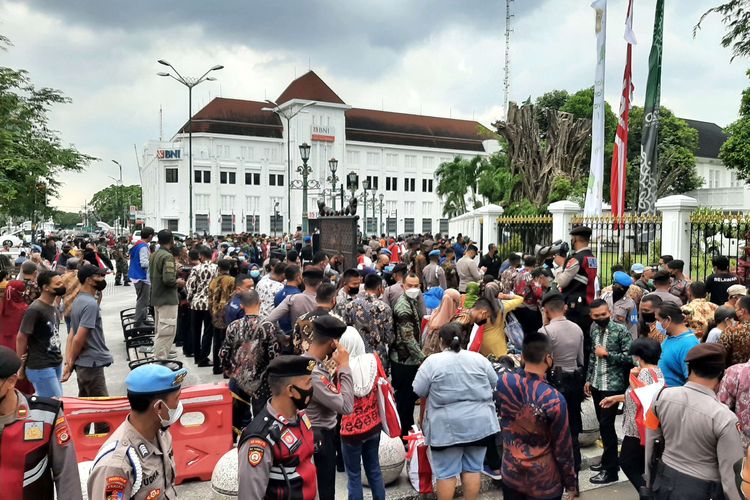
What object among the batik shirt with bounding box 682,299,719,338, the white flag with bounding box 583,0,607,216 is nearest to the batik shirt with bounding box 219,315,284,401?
the batik shirt with bounding box 682,299,719,338

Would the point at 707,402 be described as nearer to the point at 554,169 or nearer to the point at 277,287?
the point at 277,287

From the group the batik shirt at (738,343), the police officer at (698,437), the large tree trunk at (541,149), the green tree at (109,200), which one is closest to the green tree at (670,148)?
the large tree trunk at (541,149)

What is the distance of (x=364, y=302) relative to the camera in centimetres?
599

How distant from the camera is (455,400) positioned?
177 inches

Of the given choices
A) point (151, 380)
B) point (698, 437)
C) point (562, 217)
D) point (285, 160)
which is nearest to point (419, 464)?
point (698, 437)

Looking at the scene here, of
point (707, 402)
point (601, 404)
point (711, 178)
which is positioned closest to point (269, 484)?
point (707, 402)

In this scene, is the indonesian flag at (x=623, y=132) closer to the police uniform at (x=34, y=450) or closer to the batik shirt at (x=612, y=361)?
the batik shirt at (x=612, y=361)

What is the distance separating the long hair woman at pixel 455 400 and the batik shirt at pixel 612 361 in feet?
5.18

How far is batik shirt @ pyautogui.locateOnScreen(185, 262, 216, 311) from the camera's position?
9.68m

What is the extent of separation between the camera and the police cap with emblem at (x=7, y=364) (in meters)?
2.89

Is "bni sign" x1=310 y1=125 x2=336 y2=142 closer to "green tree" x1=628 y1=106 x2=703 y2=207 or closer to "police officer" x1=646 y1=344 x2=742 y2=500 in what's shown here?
"green tree" x1=628 y1=106 x2=703 y2=207

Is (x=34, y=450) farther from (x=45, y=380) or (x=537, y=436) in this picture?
(x=45, y=380)

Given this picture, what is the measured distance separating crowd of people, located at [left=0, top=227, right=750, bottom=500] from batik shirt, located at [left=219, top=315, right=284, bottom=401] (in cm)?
1

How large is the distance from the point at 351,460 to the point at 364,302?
Result: 171cm
